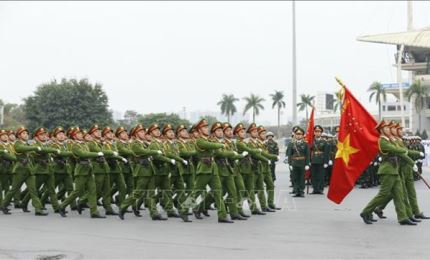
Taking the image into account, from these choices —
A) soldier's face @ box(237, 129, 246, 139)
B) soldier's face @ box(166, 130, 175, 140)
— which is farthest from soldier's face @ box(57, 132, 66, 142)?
soldier's face @ box(237, 129, 246, 139)

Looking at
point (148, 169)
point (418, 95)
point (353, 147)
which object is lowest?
point (148, 169)

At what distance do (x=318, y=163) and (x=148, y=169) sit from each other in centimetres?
646

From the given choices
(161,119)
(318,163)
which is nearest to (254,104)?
(161,119)

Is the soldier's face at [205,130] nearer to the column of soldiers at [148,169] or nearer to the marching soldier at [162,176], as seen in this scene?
the column of soldiers at [148,169]

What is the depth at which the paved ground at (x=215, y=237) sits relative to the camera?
7.59 meters

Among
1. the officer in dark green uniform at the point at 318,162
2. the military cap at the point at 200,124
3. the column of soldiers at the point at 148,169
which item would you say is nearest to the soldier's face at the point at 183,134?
the column of soldiers at the point at 148,169

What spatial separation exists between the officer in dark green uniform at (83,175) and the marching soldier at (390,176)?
4.57 meters

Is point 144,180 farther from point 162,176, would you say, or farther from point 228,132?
point 228,132

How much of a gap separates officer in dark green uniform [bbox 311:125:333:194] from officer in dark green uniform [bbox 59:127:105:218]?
664 centimetres

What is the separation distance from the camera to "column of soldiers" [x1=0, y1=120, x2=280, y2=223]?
10594 mm

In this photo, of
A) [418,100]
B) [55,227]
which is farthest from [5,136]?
[418,100]

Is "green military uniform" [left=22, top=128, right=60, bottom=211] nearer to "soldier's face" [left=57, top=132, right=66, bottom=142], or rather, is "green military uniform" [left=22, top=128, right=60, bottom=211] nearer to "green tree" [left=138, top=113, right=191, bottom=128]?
"soldier's face" [left=57, top=132, right=66, bottom=142]

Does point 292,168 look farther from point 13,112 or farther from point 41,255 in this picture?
point 13,112

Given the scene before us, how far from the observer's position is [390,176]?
32.6ft
